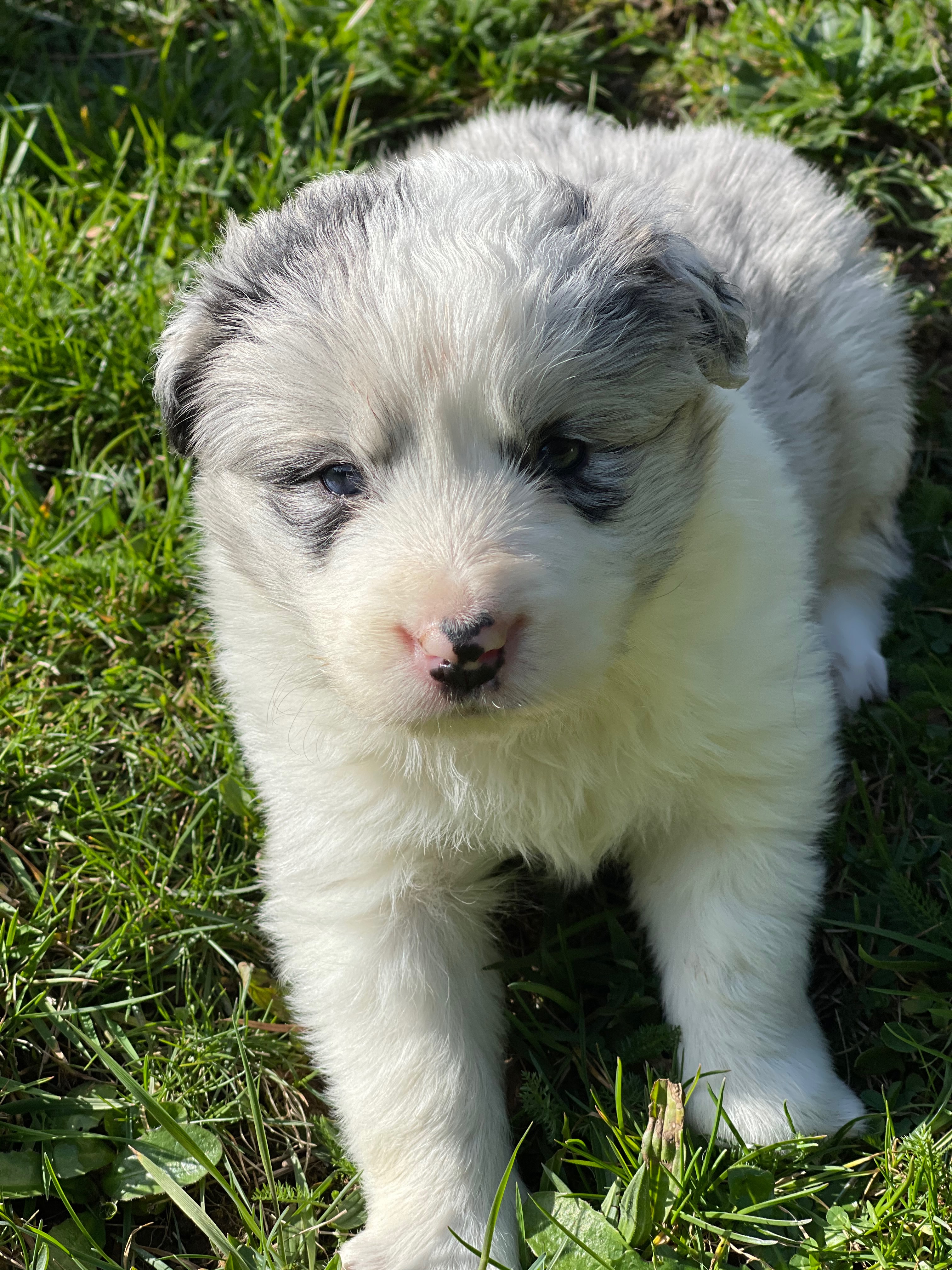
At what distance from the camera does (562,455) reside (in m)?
2.52

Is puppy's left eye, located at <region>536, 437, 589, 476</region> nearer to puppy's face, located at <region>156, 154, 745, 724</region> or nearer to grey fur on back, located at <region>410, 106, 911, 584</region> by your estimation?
puppy's face, located at <region>156, 154, 745, 724</region>

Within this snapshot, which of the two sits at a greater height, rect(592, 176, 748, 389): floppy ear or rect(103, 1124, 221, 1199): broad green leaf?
rect(592, 176, 748, 389): floppy ear

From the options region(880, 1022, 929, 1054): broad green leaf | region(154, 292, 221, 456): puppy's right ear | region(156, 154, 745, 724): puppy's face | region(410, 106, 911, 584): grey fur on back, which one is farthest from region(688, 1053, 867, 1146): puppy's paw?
region(154, 292, 221, 456): puppy's right ear

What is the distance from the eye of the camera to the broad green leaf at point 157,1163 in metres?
3.02

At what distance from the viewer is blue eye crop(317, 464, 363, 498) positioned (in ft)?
8.32

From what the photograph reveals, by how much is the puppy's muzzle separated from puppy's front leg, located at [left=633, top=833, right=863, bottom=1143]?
1032 millimetres

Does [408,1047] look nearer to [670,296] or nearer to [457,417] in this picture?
[457,417]

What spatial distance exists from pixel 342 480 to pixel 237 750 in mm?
1435

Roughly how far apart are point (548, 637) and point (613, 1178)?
1359mm

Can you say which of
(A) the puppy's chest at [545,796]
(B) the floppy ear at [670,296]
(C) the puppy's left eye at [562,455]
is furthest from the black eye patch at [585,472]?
(A) the puppy's chest at [545,796]

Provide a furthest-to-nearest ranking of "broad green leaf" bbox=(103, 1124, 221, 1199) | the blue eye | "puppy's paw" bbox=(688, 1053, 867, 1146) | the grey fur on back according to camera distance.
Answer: the grey fur on back < "broad green leaf" bbox=(103, 1124, 221, 1199) < "puppy's paw" bbox=(688, 1053, 867, 1146) < the blue eye

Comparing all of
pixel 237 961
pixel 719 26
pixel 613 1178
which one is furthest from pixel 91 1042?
pixel 719 26

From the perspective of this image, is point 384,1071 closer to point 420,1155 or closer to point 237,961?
point 420,1155

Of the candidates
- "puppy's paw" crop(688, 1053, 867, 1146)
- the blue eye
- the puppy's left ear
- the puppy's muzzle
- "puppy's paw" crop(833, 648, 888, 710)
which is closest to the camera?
the puppy's muzzle
